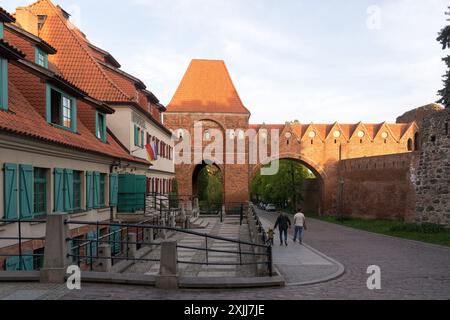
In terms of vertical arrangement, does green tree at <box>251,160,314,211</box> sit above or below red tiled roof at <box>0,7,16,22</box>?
below

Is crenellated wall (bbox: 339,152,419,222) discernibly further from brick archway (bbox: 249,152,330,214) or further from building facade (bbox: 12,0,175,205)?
building facade (bbox: 12,0,175,205)

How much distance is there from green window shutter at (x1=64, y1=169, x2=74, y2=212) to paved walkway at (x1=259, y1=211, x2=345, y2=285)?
21.1ft

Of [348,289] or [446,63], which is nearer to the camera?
[348,289]

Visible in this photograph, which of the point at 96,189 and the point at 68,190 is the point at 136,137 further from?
the point at 68,190

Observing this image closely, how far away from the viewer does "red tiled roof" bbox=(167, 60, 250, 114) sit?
4488 cm

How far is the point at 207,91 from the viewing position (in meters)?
46.0

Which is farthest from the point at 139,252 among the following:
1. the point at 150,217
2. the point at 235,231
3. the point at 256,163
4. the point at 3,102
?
the point at 256,163

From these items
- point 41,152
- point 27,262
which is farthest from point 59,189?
point 27,262

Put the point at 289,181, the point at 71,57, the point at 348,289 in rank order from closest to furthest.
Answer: the point at 348,289
the point at 71,57
the point at 289,181

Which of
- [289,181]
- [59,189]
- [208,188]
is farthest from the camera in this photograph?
[208,188]

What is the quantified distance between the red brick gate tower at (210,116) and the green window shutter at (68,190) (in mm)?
31710

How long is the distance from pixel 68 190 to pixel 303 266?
7.31m

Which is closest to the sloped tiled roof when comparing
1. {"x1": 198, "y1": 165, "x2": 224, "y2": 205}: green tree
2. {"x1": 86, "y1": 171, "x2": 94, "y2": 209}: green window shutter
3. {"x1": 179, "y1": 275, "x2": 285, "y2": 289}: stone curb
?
{"x1": 86, "y1": 171, "x2": 94, "y2": 209}: green window shutter

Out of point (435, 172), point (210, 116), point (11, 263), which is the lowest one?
point (11, 263)
